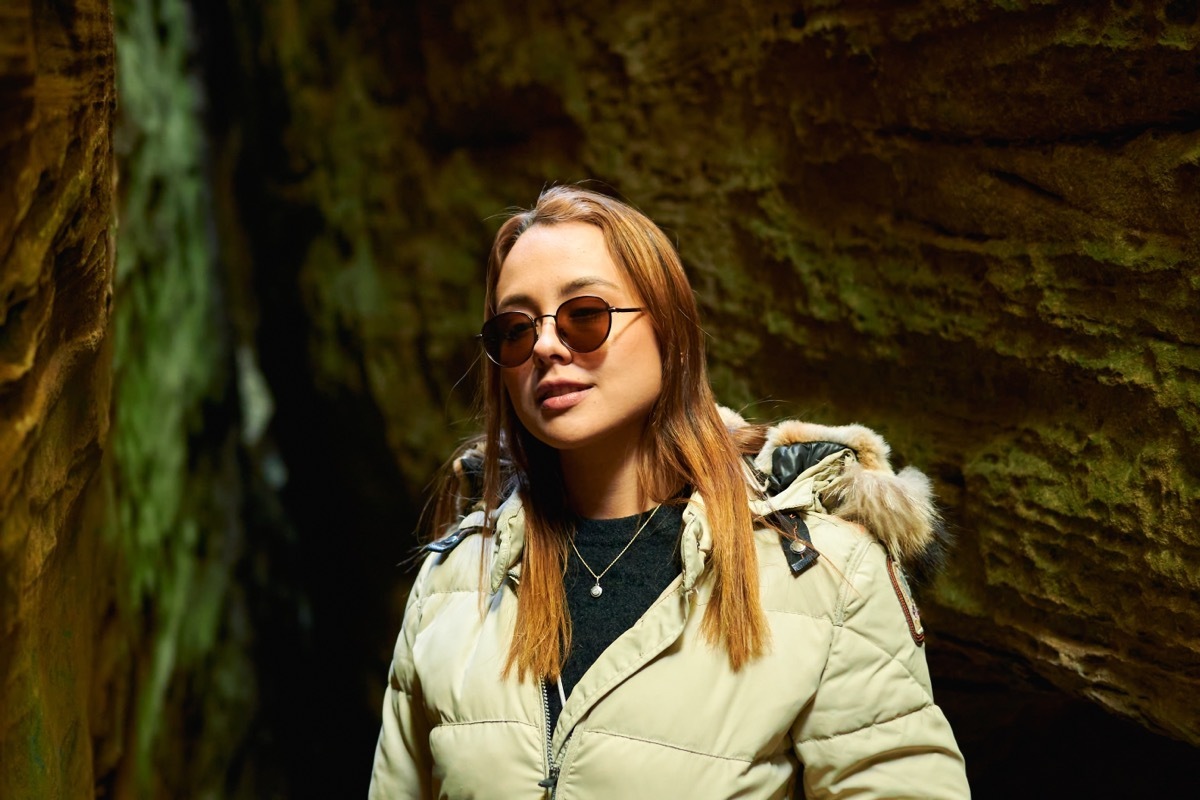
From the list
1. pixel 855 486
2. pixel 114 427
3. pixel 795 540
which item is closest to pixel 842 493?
pixel 855 486

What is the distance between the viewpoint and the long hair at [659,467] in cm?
159

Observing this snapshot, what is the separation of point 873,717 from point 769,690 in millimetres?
161

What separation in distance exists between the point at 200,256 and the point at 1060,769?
3.86 metres

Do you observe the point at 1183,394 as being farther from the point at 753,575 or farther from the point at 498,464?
the point at 498,464

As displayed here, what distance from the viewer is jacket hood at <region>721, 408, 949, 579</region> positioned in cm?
164

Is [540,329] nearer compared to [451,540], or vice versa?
[540,329]

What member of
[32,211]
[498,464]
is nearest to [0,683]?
[32,211]

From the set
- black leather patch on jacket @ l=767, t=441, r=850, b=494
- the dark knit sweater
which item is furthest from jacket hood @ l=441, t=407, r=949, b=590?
the dark knit sweater

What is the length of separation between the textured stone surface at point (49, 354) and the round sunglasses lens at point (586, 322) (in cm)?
74

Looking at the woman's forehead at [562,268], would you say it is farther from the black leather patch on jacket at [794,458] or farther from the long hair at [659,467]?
the black leather patch on jacket at [794,458]

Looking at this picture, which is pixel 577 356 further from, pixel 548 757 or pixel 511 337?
pixel 548 757

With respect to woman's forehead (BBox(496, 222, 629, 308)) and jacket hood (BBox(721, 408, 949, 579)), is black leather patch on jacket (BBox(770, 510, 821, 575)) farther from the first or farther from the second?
woman's forehead (BBox(496, 222, 629, 308))

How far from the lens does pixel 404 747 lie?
1.81 metres

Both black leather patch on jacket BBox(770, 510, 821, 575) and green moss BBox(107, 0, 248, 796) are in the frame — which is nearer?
black leather patch on jacket BBox(770, 510, 821, 575)
